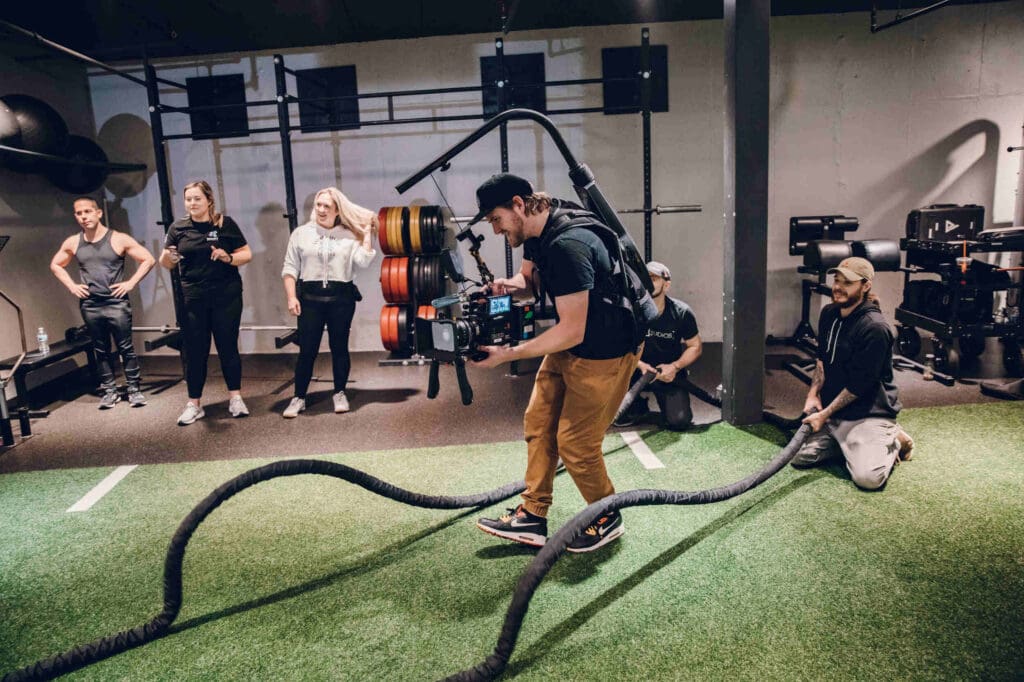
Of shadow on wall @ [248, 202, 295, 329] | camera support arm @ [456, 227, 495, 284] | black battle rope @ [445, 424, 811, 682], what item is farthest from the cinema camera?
shadow on wall @ [248, 202, 295, 329]

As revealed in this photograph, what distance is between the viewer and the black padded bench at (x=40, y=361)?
195 inches

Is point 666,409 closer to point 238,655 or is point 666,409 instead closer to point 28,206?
point 238,655

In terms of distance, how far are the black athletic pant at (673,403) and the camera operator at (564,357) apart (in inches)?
58.4

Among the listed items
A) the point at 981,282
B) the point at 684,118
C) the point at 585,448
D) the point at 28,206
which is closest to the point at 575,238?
the point at 585,448

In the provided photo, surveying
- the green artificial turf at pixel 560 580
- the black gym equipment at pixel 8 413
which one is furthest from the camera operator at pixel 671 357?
the black gym equipment at pixel 8 413

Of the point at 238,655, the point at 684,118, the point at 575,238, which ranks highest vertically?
the point at 684,118

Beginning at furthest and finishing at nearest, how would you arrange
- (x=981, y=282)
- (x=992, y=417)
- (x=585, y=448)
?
(x=981, y=282)
(x=992, y=417)
(x=585, y=448)

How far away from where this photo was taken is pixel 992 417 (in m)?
4.45

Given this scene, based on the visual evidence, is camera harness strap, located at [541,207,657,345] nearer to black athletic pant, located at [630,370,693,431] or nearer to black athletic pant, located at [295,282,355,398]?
black athletic pant, located at [630,370,693,431]

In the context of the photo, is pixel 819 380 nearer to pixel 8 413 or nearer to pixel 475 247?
pixel 475 247

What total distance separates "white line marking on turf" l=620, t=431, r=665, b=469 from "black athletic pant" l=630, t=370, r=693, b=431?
9.6 inches

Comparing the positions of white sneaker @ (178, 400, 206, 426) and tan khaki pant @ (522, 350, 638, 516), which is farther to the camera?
white sneaker @ (178, 400, 206, 426)

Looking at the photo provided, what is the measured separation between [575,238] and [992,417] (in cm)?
363

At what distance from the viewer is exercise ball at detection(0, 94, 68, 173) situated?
5.57m
